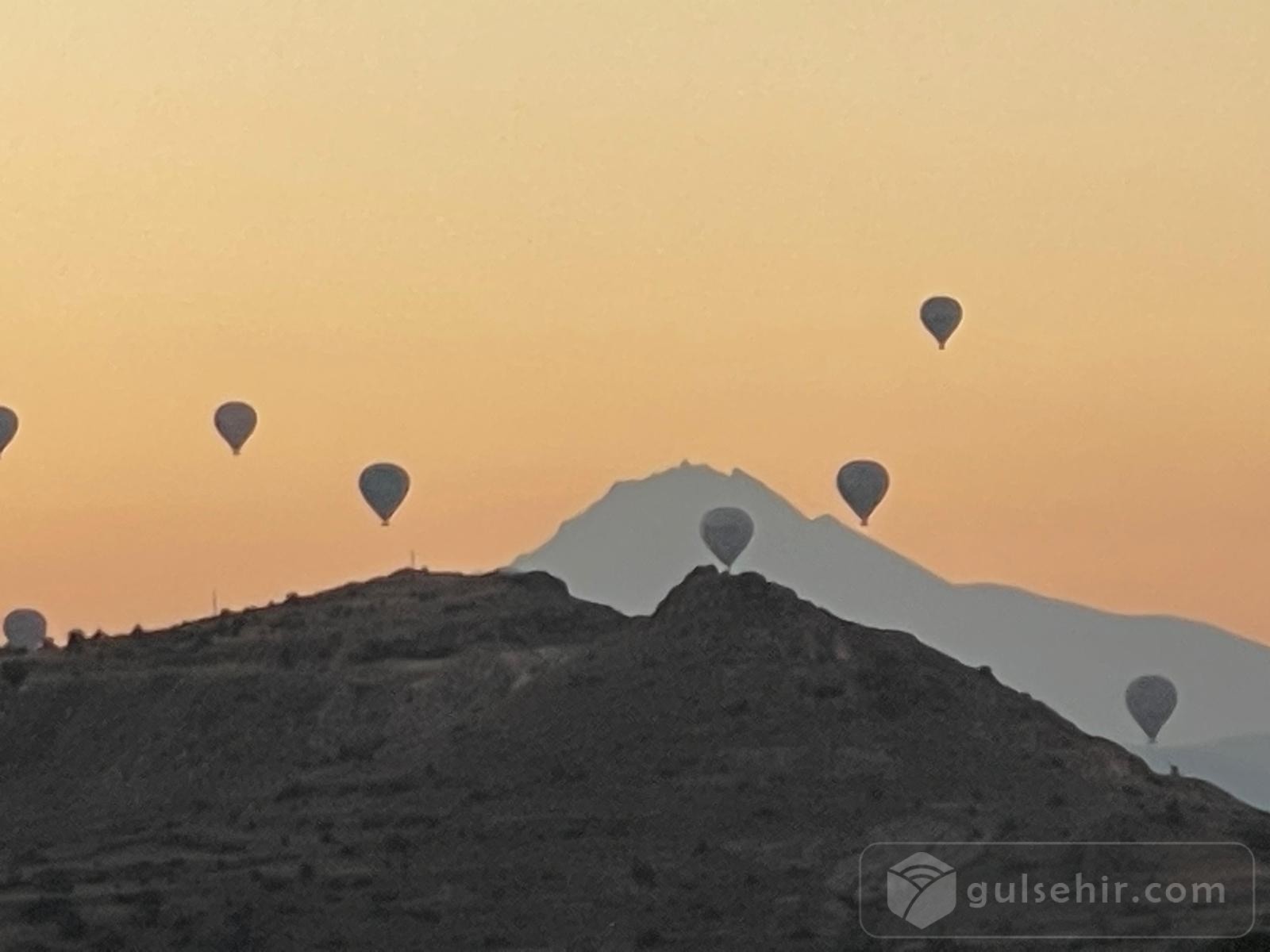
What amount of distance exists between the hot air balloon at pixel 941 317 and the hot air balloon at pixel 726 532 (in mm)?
13517

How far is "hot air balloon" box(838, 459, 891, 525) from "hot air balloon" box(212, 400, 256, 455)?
2498cm

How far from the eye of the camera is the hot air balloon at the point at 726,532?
146 metres

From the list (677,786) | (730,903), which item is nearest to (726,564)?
(677,786)

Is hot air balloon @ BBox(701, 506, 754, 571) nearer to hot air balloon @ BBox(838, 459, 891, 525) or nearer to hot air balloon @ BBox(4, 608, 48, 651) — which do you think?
hot air balloon @ BBox(838, 459, 891, 525)

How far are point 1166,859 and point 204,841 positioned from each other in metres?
34.4

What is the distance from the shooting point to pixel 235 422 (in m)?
149

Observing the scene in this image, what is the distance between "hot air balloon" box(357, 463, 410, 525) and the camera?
15025 cm

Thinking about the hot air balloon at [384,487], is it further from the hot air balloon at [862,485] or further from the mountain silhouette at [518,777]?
the hot air balloon at [862,485]
